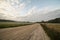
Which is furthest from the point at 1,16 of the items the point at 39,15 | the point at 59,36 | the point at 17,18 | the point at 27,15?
the point at 59,36

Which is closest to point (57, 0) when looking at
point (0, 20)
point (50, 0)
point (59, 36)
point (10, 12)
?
point (50, 0)

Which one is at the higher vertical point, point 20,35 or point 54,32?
point 54,32

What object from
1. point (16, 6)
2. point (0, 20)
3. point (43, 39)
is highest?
point (16, 6)

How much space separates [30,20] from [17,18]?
1.71ft

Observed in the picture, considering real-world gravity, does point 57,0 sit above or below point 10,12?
above

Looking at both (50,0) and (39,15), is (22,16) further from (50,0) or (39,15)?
(50,0)

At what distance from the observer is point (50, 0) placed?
5438 mm

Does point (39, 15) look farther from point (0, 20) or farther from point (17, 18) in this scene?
point (0, 20)

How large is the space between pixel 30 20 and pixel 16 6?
728 millimetres

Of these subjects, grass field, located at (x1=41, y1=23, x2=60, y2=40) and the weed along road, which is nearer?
grass field, located at (x1=41, y1=23, x2=60, y2=40)

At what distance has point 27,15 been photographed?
5504 mm

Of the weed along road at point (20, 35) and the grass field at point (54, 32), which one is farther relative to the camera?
the weed along road at point (20, 35)

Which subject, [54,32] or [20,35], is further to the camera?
[20,35]

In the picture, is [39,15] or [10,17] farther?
[39,15]
